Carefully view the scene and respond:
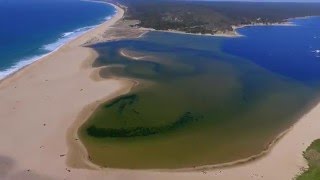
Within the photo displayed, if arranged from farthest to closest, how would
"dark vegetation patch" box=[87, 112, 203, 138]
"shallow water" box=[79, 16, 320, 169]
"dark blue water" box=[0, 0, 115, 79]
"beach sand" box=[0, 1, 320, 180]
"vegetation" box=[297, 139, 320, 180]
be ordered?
"dark blue water" box=[0, 0, 115, 79] < "dark vegetation patch" box=[87, 112, 203, 138] < "shallow water" box=[79, 16, 320, 169] < "beach sand" box=[0, 1, 320, 180] < "vegetation" box=[297, 139, 320, 180]

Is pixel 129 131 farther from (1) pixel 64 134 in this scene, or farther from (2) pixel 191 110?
(2) pixel 191 110

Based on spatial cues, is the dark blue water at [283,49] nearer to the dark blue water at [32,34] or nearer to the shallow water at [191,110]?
the shallow water at [191,110]

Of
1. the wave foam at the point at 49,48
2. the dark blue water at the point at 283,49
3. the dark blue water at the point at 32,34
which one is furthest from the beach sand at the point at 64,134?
the dark blue water at the point at 283,49

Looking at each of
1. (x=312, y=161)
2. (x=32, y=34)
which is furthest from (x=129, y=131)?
(x=32, y=34)

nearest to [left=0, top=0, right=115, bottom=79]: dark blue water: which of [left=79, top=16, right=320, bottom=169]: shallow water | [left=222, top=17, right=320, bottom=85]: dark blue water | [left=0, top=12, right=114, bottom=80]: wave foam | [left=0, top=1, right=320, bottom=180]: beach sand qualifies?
[left=0, top=12, right=114, bottom=80]: wave foam

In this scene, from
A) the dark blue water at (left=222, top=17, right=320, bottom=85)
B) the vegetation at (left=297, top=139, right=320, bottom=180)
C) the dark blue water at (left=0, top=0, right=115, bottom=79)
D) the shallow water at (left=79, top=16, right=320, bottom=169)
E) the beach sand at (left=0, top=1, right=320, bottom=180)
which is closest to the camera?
the vegetation at (left=297, top=139, right=320, bottom=180)

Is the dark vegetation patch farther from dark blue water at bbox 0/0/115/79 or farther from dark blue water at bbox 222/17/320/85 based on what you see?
dark blue water at bbox 222/17/320/85
